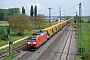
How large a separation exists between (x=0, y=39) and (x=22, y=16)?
1726 centimetres

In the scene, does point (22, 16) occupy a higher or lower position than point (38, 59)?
higher

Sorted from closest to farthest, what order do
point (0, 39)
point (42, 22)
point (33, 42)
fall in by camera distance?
point (33, 42) → point (0, 39) → point (42, 22)

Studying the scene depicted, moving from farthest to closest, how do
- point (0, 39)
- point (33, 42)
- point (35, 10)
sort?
point (35, 10) < point (0, 39) < point (33, 42)

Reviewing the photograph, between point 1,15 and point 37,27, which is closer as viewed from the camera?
point 37,27

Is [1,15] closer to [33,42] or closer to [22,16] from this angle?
[22,16]

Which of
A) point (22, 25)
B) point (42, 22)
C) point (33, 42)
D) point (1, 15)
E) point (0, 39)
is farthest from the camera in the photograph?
point (1, 15)

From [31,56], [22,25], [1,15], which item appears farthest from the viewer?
[1,15]

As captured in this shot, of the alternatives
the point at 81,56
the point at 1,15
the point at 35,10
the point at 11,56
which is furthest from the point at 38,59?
the point at 1,15

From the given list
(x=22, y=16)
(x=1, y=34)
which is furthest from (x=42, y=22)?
(x=1, y=34)

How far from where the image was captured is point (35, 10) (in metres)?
144

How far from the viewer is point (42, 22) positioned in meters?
99.0

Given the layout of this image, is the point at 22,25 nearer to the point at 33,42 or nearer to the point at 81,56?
the point at 33,42

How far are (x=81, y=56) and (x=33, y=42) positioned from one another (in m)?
8.90

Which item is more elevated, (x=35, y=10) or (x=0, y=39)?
(x=35, y=10)
